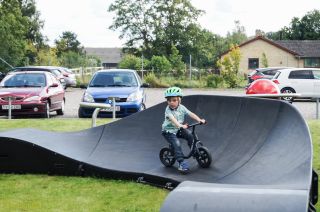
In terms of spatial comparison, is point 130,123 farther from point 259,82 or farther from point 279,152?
point 279,152

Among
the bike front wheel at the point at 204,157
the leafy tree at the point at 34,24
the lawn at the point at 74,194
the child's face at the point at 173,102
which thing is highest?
the leafy tree at the point at 34,24

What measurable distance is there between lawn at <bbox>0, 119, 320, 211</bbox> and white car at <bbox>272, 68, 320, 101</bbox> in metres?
16.6

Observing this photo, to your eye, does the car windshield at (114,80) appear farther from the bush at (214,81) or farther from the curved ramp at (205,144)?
the bush at (214,81)

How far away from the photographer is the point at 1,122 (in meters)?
14.8

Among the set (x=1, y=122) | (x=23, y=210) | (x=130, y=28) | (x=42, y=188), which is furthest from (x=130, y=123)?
(x=130, y=28)

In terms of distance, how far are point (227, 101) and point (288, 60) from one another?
56.3 meters

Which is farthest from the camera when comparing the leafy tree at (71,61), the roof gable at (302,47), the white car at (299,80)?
the roof gable at (302,47)

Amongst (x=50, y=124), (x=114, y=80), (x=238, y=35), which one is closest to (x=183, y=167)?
(x=50, y=124)

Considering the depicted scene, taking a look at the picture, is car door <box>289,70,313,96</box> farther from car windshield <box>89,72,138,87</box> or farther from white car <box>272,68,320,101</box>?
car windshield <box>89,72,138,87</box>

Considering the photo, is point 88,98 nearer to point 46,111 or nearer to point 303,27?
point 46,111

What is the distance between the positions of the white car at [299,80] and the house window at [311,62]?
136 feet

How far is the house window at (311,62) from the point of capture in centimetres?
6606

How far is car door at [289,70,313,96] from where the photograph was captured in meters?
25.5

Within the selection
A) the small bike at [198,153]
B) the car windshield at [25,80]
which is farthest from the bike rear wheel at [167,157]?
the car windshield at [25,80]
